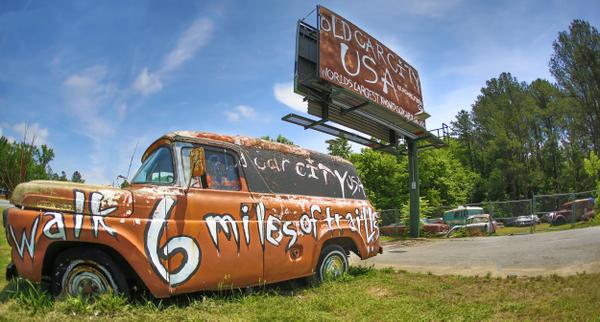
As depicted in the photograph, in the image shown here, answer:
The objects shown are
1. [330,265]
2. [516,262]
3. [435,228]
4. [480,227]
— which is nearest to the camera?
[330,265]

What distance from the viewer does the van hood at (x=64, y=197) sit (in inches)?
167

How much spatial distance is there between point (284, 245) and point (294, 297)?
2.43 ft

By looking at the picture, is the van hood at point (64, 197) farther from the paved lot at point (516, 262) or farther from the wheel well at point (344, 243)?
the paved lot at point (516, 262)

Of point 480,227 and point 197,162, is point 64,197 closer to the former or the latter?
point 197,162

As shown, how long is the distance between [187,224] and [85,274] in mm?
1192

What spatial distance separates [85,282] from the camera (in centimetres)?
421

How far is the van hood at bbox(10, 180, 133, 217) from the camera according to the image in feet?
13.9

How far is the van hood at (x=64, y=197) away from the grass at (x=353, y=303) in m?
0.96

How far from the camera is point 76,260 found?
4.20 meters

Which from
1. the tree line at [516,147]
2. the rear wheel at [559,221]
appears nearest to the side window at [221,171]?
the rear wheel at [559,221]

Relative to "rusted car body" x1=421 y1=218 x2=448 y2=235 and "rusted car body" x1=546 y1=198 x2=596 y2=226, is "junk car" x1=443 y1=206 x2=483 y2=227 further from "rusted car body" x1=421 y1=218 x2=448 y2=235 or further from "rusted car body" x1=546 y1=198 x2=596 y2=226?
"rusted car body" x1=546 y1=198 x2=596 y2=226

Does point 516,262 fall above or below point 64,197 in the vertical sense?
below

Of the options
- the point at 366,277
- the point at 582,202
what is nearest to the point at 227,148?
the point at 366,277

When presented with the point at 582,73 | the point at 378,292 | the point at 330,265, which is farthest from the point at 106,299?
the point at 582,73
